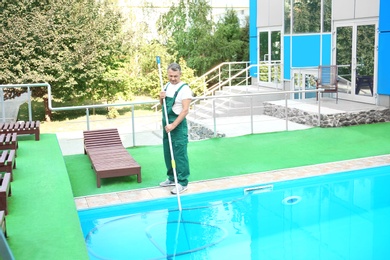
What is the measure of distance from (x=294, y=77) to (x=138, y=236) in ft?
38.6

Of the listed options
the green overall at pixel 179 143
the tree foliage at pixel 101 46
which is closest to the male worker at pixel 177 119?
the green overall at pixel 179 143

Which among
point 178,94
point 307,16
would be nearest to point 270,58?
point 307,16

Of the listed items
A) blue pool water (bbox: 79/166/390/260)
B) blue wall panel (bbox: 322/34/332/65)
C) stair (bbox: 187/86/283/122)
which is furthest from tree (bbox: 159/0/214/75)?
blue pool water (bbox: 79/166/390/260)

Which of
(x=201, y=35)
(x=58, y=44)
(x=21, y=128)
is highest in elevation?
(x=201, y=35)

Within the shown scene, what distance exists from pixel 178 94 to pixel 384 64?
25.8ft

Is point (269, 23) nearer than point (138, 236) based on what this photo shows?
No

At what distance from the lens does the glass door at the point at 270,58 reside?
18609mm

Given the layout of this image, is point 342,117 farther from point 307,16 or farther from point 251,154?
point 307,16

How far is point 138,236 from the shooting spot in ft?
19.2

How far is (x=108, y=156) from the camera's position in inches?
318

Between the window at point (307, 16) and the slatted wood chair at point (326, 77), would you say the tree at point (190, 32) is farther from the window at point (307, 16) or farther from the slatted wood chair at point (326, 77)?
the slatted wood chair at point (326, 77)

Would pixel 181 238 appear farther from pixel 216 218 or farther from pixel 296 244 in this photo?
pixel 296 244

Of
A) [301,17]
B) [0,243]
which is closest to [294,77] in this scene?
[301,17]

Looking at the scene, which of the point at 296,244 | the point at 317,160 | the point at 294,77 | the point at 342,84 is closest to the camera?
the point at 296,244
